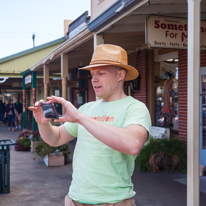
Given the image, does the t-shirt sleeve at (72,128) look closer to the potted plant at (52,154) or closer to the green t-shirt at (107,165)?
the green t-shirt at (107,165)

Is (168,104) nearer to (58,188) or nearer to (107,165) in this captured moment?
(58,188)

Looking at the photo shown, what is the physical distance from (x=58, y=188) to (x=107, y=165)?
153 inches

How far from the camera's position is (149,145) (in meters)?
6.43

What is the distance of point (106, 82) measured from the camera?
6.40 feet

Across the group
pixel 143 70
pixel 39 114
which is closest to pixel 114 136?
pixel 39 114

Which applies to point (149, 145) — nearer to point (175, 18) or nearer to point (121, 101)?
point (175, 18)

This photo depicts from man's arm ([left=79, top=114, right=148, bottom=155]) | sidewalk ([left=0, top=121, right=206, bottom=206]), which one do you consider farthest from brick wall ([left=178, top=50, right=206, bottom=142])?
man's arm ([left=79, top=114, right=148, bottom=155])

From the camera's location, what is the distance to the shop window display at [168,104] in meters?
7.59

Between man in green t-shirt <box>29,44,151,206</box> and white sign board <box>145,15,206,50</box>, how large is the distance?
2509mm

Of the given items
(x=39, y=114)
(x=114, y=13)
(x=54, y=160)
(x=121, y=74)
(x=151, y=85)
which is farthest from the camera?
(x=151, y=85)

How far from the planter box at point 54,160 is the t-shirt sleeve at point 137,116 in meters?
5.71

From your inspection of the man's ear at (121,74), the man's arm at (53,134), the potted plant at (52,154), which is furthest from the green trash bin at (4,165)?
the man's ear at (121,74)

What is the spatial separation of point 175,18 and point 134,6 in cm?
83

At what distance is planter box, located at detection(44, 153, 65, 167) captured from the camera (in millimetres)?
7223
